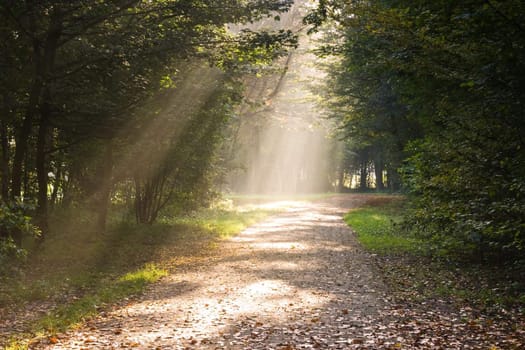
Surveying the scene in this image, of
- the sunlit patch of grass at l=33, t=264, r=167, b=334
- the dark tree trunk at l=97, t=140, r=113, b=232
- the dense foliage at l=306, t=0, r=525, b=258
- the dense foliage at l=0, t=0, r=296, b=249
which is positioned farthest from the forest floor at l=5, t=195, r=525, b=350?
the dark tree trunk at l=97, t=140, r=113, b=232

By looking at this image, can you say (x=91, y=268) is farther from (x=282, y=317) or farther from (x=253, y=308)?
(x=282, y=317)

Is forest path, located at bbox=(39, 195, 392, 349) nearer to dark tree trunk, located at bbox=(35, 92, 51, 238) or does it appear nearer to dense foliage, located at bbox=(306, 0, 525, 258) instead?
dense foliage, located at bbox=(306, 0, 525, 258)

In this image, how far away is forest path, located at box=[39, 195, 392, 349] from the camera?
247 inches

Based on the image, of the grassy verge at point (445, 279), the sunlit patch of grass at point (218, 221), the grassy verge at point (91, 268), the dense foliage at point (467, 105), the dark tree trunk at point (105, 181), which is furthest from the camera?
the sunlit patch of grass at point (218, 221)

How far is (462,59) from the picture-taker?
8.17 meters

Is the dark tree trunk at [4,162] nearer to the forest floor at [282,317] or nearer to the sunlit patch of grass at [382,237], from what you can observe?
the forest floor at [282,317]

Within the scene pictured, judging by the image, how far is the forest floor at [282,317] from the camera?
6199 millimetres

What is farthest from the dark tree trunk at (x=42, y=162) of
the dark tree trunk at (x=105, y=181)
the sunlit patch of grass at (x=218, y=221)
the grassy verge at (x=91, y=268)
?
the sunlit patch of grass at (x=218, y=221)

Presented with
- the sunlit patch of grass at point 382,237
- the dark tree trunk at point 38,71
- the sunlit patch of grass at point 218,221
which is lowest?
the sunlit patch of grass at point 382,237

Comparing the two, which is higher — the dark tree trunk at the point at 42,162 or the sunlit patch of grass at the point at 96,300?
the dark tree trunk at the point at 42,162

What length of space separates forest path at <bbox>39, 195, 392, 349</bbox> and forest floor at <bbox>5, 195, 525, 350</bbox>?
0.01 meters

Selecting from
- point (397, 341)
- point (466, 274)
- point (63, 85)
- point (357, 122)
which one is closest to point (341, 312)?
point (397, 341)

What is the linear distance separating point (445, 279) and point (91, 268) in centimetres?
800

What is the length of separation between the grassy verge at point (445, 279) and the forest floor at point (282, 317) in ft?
1.12
